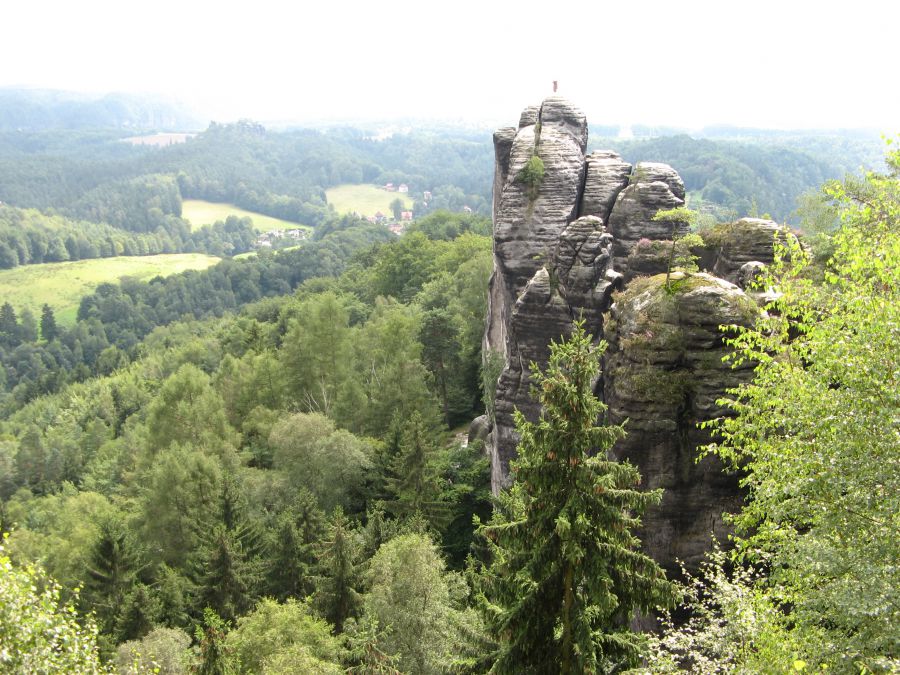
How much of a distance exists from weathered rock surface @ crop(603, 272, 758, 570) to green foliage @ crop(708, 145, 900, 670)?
16.3 feet

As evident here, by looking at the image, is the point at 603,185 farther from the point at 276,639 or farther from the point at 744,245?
the point at 276,639

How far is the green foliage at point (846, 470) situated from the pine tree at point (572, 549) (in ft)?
10.2

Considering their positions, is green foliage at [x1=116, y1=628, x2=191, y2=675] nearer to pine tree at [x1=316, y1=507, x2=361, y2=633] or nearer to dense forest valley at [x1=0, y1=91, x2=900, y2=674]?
dense forest valley at [x1=0, y1=91, x2=900, y2=674]

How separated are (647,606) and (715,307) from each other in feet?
35.5

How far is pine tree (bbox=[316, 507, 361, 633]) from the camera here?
113ft

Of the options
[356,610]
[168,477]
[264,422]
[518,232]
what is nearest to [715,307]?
[518,232]

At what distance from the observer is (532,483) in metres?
15.9

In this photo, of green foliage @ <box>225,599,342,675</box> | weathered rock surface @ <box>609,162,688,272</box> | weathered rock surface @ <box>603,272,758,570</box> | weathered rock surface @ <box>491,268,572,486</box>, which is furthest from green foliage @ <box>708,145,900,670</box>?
green foliage @ <box>225,599,342,675</box>

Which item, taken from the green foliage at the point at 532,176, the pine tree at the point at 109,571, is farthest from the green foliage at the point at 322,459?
the green foliage at the point at 532,176

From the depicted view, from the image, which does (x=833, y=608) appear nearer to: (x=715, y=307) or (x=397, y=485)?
(x=715, y=307)

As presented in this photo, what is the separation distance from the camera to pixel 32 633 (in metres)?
13.1

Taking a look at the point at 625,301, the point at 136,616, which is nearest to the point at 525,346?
the point at 625,301

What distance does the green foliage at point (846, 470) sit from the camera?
41.5 ft

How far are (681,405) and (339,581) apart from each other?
2126 centimetres
